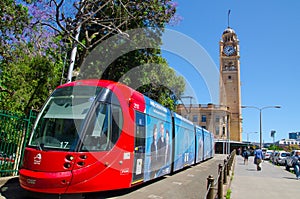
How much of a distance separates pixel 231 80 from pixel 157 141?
8139 cm

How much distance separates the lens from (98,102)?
6.40 metres

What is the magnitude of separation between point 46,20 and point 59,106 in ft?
21.8

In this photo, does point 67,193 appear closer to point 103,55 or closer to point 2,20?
point 2,20

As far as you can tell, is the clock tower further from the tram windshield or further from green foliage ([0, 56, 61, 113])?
the tram windshield

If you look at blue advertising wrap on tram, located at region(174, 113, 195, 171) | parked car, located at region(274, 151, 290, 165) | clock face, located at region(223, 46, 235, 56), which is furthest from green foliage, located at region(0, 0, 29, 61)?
clock face, located at region(223, 46, 235, 56)

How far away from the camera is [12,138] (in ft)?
27.7

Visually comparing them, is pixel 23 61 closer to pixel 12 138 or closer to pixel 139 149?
pixel 12 138

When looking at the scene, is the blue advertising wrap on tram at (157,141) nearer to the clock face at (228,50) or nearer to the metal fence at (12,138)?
the metal fence at (12,138)

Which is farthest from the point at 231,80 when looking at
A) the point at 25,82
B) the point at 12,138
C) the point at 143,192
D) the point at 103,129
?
the point at 103,129

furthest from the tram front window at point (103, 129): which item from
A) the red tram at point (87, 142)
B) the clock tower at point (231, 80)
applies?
the clock tower at point (231, 80)

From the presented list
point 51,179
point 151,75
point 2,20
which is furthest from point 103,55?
point 51,179

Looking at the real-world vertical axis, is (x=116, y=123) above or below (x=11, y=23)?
below

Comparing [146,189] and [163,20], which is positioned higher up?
[163,20]

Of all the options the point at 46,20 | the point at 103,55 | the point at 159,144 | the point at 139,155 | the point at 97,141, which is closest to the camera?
the point at 97,141
